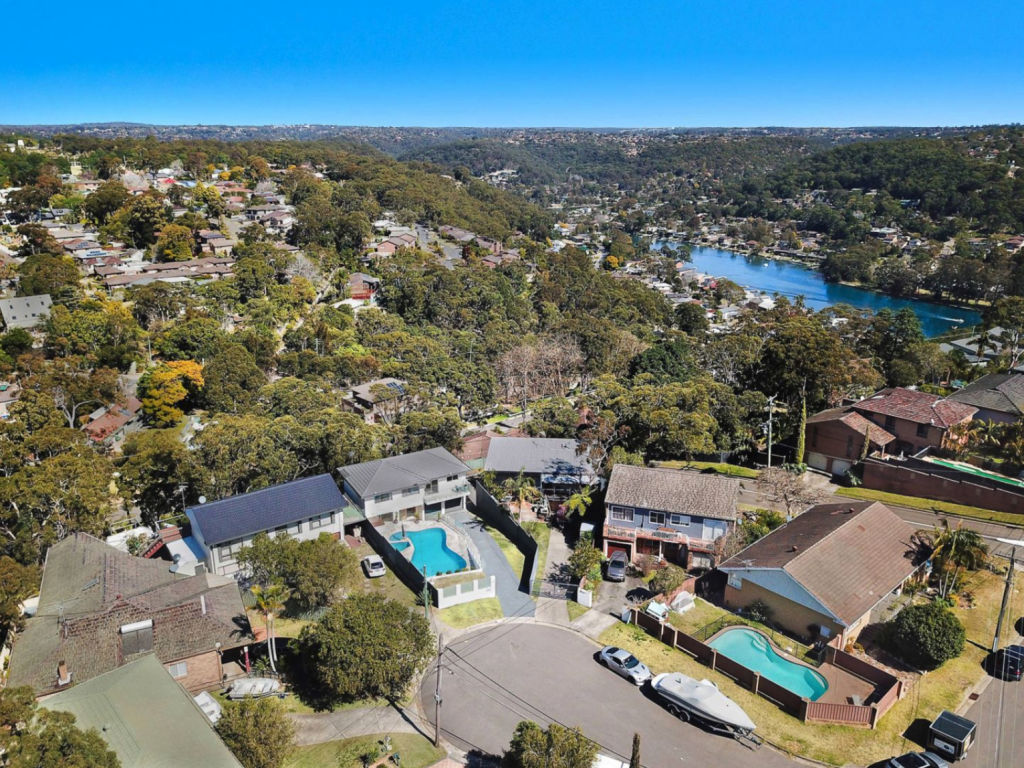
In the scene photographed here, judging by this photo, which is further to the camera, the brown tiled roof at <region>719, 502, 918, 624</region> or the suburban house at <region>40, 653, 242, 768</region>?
the brown tiled roof at <region>719, 502, 918, 624</region>

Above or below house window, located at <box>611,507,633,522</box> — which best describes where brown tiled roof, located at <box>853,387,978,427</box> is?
above

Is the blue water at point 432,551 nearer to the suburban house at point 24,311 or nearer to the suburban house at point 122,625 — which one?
the suburban house at point 122,625

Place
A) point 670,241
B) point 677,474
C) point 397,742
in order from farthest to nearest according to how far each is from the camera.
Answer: point 670,241
point 677,474
point 397,742

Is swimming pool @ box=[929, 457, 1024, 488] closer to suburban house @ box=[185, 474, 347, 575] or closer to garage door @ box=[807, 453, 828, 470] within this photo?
garage door @ box=[807, 453, 828, 470]

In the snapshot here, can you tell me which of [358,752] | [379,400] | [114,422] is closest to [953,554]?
[358,752]

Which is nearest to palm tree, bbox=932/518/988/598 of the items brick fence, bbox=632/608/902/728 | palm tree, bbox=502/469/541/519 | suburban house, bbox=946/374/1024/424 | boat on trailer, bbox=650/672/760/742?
brick fence, bbox=632/608/902/728

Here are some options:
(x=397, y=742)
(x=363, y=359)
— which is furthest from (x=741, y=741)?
(x=363, y=359)

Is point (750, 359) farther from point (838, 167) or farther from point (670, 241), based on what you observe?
point (838, 167)

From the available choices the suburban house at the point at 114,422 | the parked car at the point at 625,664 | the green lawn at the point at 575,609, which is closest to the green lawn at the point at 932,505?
the green lawn at the point at 575,609
